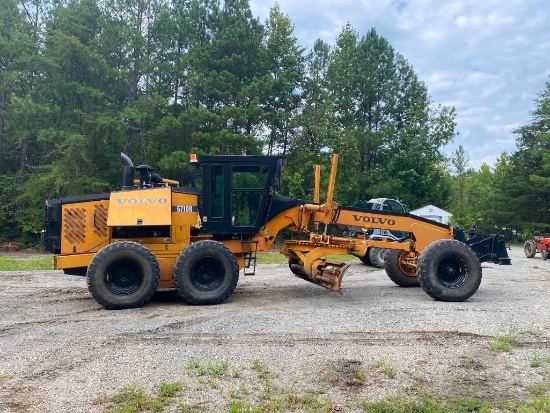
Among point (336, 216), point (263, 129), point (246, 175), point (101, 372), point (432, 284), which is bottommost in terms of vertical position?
point (101, 372)

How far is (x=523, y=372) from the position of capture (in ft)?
18.2

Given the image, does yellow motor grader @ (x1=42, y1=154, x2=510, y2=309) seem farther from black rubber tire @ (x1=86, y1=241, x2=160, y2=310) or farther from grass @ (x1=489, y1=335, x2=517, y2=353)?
grass @ (x1=489, y1=335, x2=517, y2=353)

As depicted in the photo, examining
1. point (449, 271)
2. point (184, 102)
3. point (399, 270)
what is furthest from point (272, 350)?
point (184, 102)

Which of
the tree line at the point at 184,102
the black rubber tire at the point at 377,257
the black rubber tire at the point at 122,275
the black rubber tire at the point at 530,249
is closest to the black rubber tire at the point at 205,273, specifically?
the black rubber tire at the point at 122,275

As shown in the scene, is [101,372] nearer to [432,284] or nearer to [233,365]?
[233,365]

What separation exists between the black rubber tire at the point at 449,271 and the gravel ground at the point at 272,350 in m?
0.26

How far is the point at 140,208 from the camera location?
384 inches

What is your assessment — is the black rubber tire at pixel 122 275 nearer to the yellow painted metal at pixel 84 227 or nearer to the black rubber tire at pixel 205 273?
the black rubber tire at pixel 205 273

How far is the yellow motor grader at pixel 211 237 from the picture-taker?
937 cm

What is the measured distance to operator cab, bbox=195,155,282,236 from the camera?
10.1 metres

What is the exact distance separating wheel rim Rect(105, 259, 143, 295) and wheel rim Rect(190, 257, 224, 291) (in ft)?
3.29

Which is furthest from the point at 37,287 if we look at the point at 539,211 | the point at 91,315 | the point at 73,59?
the point at 539,211

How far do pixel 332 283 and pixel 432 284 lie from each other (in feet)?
6.20

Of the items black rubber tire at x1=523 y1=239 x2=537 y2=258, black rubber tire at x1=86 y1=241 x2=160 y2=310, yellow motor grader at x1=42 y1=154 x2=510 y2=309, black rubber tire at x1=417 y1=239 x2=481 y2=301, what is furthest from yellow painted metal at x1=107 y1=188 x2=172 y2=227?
black rubber tire at x1=523 y1=239 x2=537 y2=258
